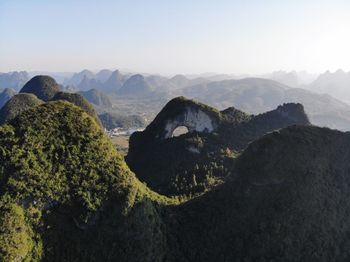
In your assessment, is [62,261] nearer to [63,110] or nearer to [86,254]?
[86,254]

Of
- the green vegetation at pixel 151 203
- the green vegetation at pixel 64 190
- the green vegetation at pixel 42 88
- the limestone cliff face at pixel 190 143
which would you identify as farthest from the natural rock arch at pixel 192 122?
the green vegetation at pixel 42 88

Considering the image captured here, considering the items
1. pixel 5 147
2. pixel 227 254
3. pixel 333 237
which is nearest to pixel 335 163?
pixel 333 237

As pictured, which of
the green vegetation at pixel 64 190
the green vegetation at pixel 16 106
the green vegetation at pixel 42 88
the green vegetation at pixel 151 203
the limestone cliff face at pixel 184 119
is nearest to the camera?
the green vegetation at pixel 64 190

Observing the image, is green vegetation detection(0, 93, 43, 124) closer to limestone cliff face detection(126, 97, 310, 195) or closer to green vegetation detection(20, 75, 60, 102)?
green vegetation detection(20, 75, 60, 102)

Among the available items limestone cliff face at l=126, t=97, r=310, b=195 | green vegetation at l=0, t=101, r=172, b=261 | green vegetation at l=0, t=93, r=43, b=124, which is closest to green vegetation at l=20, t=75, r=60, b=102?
green vegetation at l=0, t=93, r=43, b=124

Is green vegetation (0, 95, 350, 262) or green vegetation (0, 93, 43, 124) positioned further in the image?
green vegetation (0, 93, 43, 124)

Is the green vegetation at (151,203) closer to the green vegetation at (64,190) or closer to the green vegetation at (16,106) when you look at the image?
the green vegetation at (64,190)

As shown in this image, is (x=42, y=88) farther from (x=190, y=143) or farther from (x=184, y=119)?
(x=190, y=143)

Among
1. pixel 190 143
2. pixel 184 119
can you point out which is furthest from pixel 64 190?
pixel 184 119
